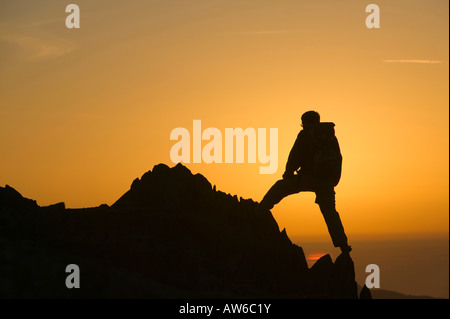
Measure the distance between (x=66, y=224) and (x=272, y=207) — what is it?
6867 mm

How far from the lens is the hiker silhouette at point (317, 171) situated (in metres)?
21.6

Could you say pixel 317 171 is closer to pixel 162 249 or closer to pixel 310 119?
pixel 310 119

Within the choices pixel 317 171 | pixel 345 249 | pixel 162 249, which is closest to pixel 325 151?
pixel 317 171

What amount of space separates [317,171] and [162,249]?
5.70m

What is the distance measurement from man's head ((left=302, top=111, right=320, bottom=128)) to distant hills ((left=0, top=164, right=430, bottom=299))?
348cm

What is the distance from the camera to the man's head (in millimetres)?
21844

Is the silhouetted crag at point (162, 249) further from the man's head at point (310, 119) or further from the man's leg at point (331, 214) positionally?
the man's head at point (310, 119)

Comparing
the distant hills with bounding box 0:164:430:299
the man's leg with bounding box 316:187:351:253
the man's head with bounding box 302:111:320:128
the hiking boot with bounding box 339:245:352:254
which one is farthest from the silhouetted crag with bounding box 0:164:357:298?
the man's head with bounding box 302:111:320:128

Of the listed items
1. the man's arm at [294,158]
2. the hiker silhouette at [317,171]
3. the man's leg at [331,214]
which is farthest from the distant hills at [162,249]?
the man's arm at [294,158]

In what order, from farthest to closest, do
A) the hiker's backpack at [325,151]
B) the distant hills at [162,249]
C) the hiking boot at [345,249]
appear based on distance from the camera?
the hiking boot at [345,249]
the hiker's backpack at [325,151]
the distant hills at [162,249]

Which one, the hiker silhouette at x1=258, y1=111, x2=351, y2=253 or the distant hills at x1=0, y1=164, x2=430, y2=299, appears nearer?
the distant hills at x1=0, y1=164, x2=430, y2=299

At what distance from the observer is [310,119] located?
71.7ft

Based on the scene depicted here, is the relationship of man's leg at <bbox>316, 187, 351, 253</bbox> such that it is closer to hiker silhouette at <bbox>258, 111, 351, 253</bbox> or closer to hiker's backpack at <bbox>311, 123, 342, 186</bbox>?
hiker silhouette at <bbox>258, 111, 351, 253</bbox>

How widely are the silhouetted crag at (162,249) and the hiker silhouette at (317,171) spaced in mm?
1111
